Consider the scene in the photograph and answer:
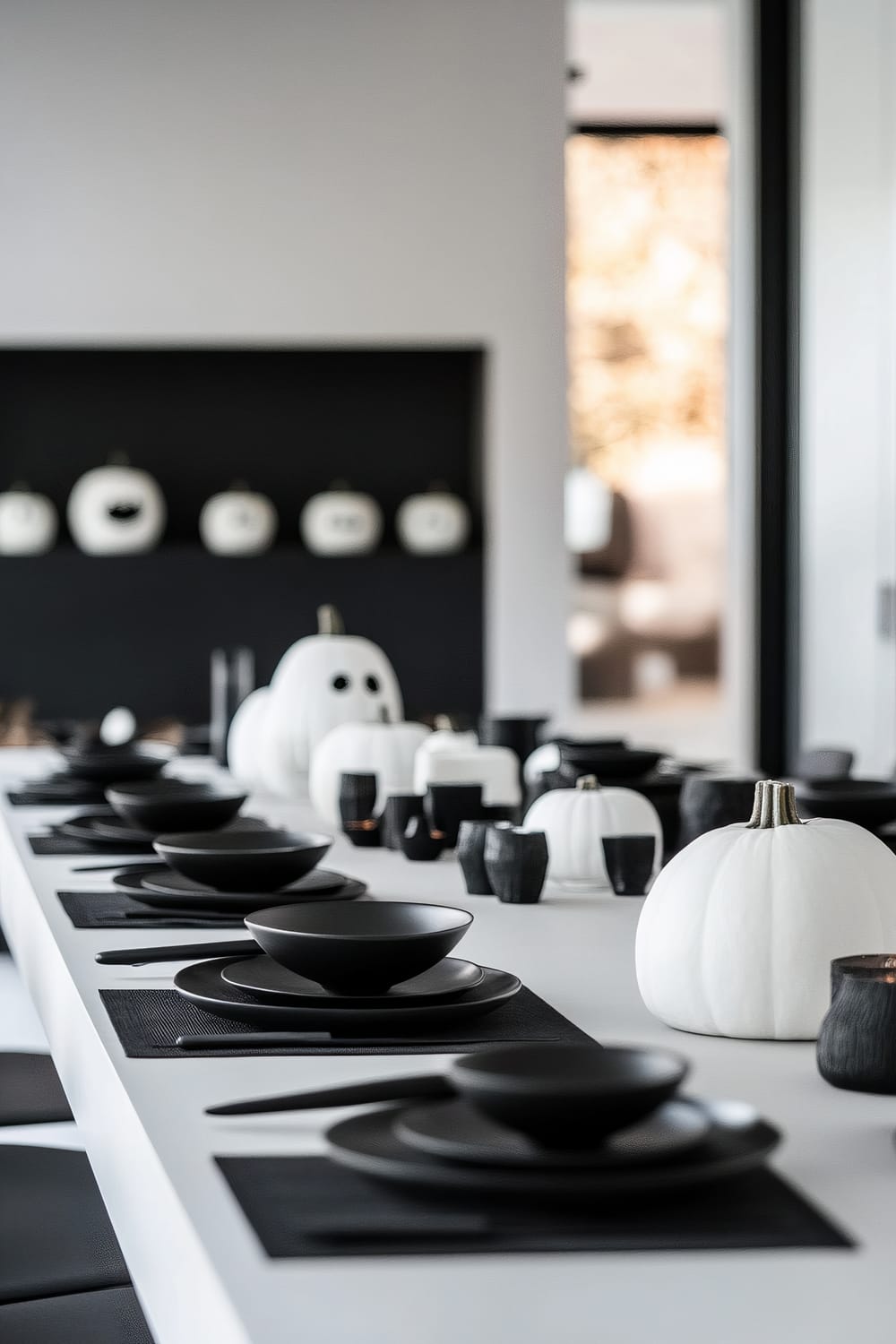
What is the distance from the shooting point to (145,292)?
474cm

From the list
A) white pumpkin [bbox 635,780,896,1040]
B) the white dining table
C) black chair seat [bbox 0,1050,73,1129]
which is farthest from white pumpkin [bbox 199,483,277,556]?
white pumpkin [bbox 635,780,896,1040]

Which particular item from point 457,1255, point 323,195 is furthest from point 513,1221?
point 323,195

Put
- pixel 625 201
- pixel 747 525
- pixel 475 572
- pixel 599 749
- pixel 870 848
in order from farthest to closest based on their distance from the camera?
pixel 625 201, pixel 747 525, pixel 475 572, pixel 599 749, pixel 870 848

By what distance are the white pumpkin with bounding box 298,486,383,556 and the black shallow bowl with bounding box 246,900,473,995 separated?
3.92 meters

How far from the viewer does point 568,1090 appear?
646 millimetres

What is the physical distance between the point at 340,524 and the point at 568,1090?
172 inches

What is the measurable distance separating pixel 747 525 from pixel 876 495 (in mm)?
598

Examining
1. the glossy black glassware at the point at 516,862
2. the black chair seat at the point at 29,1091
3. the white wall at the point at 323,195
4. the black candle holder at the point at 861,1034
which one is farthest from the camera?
the white wall at the point at 323,195

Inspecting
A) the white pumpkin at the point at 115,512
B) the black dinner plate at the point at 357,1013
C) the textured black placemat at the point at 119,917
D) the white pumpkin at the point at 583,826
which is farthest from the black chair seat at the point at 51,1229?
the white pumpkin at the point at 115,512

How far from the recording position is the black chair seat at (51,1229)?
1305mm

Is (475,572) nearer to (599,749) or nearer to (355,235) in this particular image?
(355,235)

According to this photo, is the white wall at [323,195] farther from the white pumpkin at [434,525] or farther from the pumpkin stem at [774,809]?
the pumpkin stem at [774,809]

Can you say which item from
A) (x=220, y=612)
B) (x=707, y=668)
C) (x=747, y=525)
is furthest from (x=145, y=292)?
(x=707, y=668)

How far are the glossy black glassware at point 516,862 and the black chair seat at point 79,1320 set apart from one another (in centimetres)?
43
